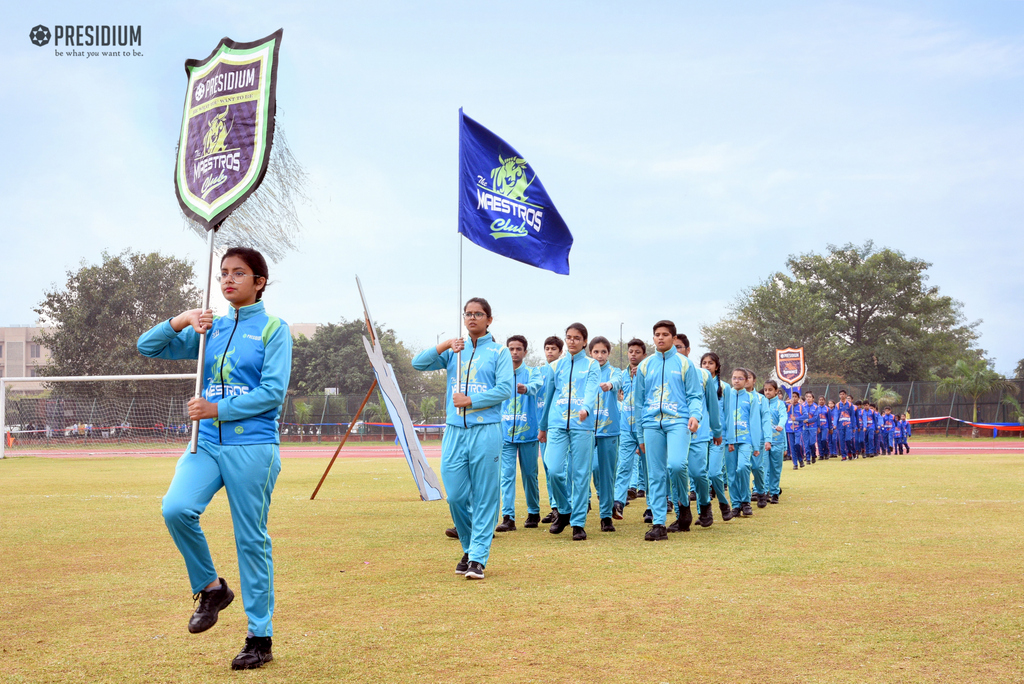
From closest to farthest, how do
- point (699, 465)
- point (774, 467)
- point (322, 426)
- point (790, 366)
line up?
point (699, 465)
point (774, 467)
point (790, 366)
point (322, 426)

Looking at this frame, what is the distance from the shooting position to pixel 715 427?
9.08 metres

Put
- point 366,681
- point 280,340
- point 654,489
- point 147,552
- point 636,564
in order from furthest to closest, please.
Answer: point 654,489 < point 147,552 < point 636,564 < point 280,340 < point 366,681

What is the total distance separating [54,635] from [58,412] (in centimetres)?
3681

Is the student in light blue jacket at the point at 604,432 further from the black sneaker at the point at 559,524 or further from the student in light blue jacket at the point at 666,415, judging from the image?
the student in light blue jacket at the point at 666,415

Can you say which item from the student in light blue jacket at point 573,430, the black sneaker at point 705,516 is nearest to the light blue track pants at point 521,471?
the student in light blue jacket at point 573,430

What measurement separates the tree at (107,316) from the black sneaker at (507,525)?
39.6 meters

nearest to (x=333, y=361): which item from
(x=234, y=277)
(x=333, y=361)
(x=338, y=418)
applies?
(x=333, y=361)

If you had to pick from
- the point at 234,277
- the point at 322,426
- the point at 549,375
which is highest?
the point at 234,277

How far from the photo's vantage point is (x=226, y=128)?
15.9 feet

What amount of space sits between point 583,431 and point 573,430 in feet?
0.33

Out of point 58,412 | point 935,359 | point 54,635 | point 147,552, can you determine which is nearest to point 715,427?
point 147,552

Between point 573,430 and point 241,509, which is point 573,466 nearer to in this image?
point 573,430

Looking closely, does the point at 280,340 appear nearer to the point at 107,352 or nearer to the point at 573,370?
the point at 573,370

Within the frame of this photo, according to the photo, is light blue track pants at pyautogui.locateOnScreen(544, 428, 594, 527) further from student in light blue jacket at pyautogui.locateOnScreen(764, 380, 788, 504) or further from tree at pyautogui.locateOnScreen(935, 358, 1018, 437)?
tree at pyautogui.locateOnScreen(935, 358, 1018, 437)
